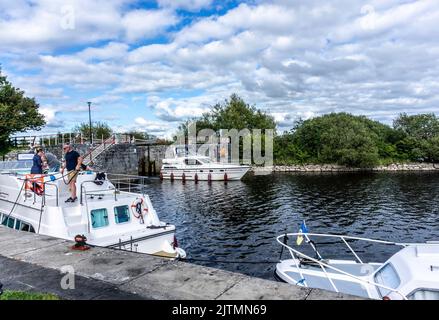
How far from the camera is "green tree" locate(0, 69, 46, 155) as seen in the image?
138 feet

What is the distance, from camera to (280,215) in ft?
82.0

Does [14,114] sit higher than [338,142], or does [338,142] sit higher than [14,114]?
[14,114]

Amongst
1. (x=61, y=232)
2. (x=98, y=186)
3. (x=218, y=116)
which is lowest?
(x=61, y=232)

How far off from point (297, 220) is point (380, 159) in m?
44.5

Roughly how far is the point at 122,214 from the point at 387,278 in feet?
31.2

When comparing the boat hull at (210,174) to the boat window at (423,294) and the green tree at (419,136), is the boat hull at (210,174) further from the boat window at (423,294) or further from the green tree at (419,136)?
the boat window at (423,294)

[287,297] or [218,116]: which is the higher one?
[218,116]

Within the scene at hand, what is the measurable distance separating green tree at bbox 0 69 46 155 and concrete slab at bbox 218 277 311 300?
43.3 meters

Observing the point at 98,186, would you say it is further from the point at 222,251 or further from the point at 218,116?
the point at 218,116

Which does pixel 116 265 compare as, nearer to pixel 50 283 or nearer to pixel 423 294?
pixel 50 283

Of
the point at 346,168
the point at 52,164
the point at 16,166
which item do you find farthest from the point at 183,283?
the point at 346,168

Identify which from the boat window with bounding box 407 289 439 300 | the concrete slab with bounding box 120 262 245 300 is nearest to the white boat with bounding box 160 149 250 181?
the boat window with bounding box 407 289 439 300
